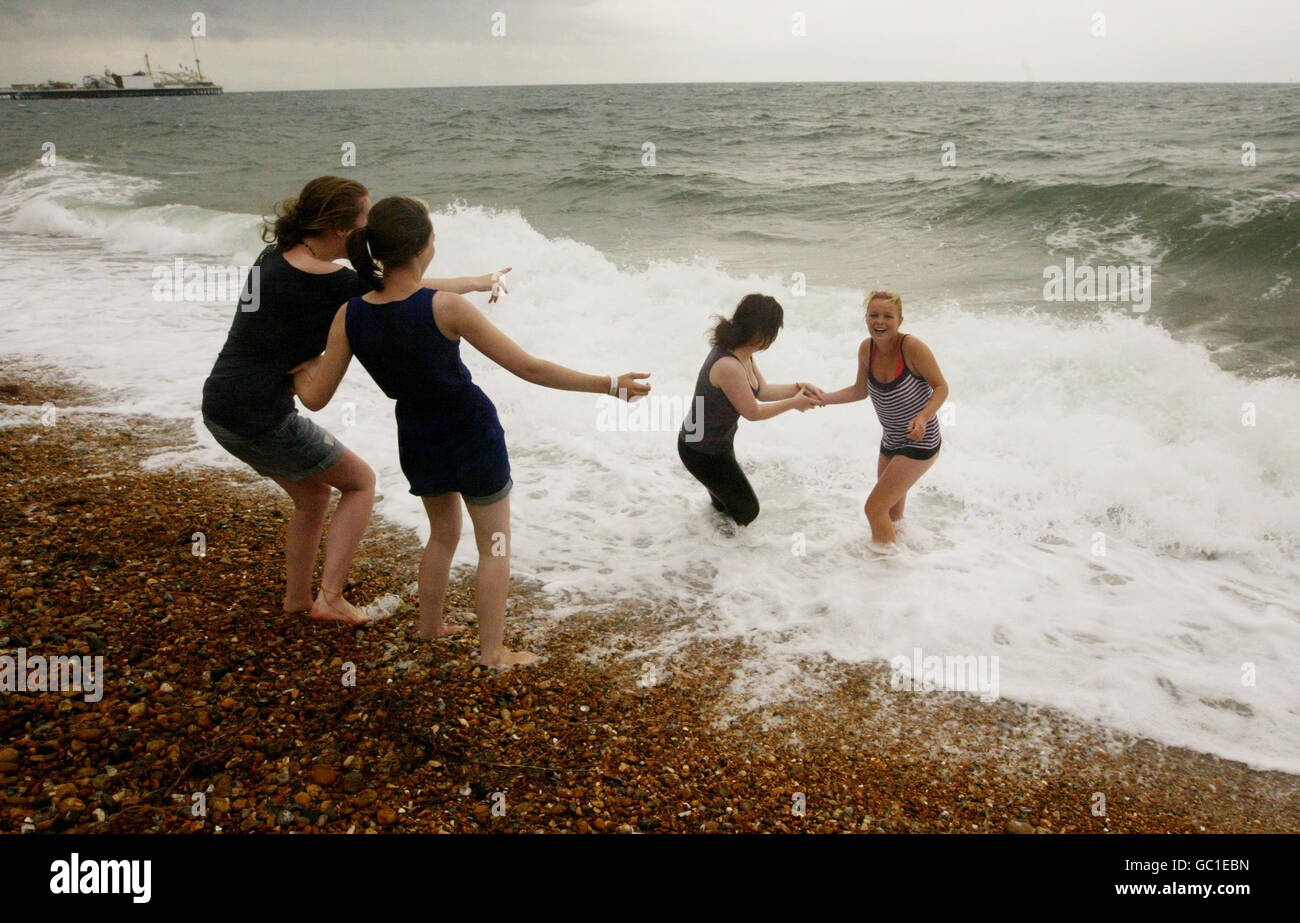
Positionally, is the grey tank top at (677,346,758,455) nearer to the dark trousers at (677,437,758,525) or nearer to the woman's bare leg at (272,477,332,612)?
the dark trousers at (677,437,758,525)

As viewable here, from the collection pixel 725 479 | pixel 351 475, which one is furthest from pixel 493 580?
pixel 725 479

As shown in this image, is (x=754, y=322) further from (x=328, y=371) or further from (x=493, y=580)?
(x=328, y=371)

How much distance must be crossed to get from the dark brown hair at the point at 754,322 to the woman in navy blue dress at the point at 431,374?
5.47ft

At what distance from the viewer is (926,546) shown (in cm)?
547

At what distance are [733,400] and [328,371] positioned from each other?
8.03ft

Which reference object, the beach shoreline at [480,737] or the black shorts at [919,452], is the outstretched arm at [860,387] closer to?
the black shorts at [919,452]

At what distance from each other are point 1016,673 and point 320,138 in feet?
154

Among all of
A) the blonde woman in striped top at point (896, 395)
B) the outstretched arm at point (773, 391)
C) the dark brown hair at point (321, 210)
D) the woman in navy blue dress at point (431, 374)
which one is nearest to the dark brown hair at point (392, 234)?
the woman in navy blue dress at point (431, 374)

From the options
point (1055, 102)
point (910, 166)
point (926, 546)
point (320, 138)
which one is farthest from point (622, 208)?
point (1055, 102)

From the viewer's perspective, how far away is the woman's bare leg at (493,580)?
3375 millimetres

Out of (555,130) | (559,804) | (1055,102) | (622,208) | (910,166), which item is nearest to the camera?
(559,804)

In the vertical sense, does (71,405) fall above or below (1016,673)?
above
